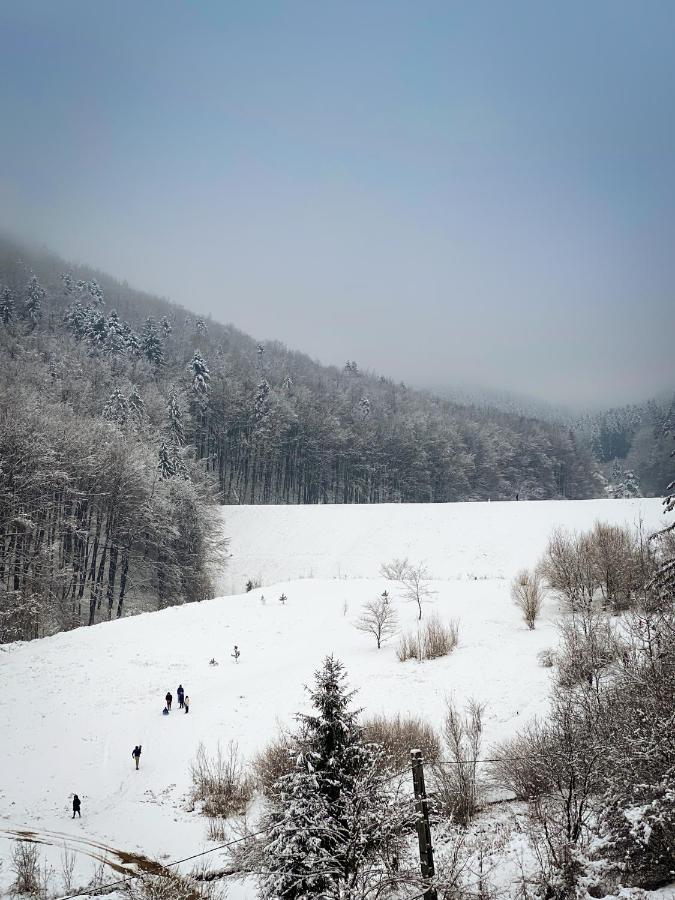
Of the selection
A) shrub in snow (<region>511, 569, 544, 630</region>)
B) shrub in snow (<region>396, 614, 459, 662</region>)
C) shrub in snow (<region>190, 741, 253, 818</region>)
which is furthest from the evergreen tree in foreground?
shrub in snow (<region>511, 569, 544, 630</region>)

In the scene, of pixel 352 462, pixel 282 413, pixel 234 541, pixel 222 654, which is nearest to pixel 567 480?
pixel 352 462

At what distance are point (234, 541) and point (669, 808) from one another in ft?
167

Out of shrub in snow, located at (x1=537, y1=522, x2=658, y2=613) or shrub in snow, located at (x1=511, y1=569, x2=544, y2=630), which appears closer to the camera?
shrub in snow, located at (x1=537, y1=522, x2=658, y2=613)

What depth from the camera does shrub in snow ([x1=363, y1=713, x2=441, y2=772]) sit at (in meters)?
15.5

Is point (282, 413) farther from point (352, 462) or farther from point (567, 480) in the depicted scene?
point (567, 480)

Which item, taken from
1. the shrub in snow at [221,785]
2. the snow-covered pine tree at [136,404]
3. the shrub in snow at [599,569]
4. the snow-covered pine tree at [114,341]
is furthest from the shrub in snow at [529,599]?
the snow-covered pine tree at [114,341]

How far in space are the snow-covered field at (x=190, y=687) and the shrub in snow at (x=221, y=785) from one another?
1.84 feet

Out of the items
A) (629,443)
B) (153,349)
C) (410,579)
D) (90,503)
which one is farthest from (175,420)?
(629,443)

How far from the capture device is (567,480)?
312 ft

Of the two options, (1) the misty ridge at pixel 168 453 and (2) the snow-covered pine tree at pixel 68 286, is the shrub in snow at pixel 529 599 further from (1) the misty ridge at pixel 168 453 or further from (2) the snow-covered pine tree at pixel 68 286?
(2) the snow-covered pine tree at pixel 68 286

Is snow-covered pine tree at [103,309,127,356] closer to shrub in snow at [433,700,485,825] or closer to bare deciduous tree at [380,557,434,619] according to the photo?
bare deciduous tree at [380,557,434,619]

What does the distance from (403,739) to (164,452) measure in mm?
41192

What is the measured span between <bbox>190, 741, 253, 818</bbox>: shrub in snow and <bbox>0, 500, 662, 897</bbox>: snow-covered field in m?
0.56

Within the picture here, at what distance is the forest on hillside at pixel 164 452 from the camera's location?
37.0 metres
